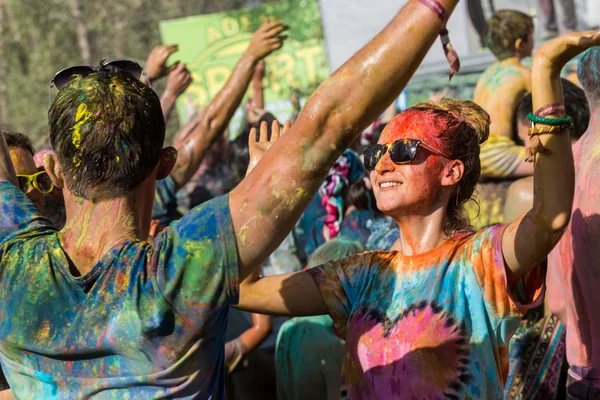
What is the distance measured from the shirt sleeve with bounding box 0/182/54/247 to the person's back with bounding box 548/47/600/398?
1.99m

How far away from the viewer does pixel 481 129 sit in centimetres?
275

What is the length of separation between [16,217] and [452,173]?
1.29 m

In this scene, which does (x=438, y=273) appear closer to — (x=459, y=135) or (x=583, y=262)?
(x=459, y=135)

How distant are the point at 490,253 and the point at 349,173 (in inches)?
137

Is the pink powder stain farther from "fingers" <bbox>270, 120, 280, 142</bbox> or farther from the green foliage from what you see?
the green foliage

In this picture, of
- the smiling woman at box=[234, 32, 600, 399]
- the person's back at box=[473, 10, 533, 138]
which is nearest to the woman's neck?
the smiling woman at box=[234, 32, 600, 399]

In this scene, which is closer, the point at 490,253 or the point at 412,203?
the point at 490,253

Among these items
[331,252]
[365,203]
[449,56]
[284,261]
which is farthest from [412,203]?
[284,261]

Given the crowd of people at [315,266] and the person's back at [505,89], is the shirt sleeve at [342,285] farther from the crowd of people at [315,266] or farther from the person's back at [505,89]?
the person's back at [505,89]

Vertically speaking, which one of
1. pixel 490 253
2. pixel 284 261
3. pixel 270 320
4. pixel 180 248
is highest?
pixel 180 248

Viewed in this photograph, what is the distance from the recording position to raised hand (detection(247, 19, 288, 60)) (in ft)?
15.6

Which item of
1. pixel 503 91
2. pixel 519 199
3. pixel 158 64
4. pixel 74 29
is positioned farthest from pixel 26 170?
pixel 74 29

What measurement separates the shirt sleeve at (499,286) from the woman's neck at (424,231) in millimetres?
219

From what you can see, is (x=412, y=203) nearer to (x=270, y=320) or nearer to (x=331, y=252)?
(x=331, y=252)
